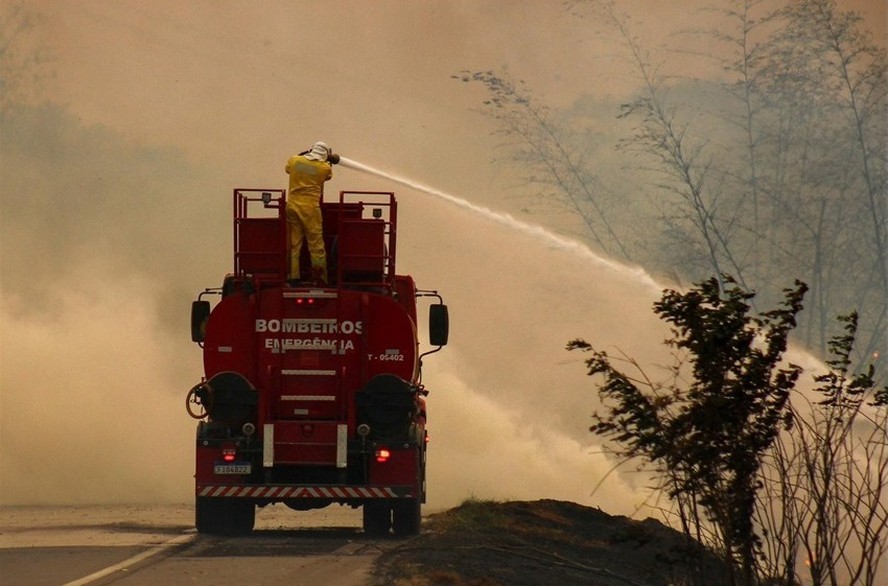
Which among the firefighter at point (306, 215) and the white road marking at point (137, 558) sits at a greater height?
the firefighter at point (306, 215)

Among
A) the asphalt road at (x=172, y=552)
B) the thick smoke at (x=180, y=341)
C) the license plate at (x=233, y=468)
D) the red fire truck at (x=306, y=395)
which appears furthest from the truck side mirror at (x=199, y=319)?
the thick smoke at (x=180, y=341)

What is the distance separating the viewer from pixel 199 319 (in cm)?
2150

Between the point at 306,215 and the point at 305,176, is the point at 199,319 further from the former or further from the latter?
the point at 305,176

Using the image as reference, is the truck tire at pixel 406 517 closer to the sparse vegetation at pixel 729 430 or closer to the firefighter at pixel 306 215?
the firefighter at pixel 306 215

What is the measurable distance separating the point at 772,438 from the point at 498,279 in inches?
923

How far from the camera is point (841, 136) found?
37.9 meters

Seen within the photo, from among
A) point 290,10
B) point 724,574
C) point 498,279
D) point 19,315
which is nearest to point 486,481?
point 498,279

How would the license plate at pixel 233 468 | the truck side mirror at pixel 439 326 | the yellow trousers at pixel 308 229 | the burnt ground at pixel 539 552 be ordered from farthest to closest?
1. the truck side mirror at pixel 439 326
2. the yellow trousers at pixel 308 229
3. the license plate at pixel 233 468
4. the burnt ground at pixel 539 552

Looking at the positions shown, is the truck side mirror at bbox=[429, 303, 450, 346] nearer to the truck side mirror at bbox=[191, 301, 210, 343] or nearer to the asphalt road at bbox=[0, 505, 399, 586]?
the asphalt road at bbox=[0, 505, 399, 586]

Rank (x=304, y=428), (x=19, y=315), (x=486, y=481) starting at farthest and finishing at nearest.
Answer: (x=19, y=315), (x=486, y=481), (x=304, y=428)

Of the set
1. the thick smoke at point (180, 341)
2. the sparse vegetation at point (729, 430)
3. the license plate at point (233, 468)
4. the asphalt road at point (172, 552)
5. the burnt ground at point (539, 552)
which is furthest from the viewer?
the thick smoke at point (180, 341)

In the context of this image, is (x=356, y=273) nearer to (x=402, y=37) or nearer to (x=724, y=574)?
(x=724, y=574)

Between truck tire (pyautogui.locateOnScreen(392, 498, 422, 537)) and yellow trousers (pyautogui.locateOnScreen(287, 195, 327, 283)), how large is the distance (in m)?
2.76

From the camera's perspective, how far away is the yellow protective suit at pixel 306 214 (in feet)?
68.1
